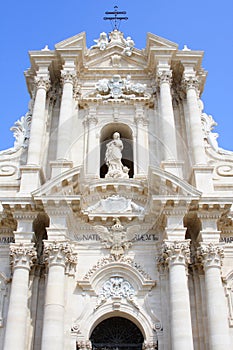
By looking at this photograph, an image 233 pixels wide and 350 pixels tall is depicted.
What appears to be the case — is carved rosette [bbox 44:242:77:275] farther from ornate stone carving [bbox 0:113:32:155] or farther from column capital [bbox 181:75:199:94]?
column capital [bbox 181:75:199:94]

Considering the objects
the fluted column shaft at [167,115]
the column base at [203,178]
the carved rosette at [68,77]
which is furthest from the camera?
the carved rosette at [68,77]

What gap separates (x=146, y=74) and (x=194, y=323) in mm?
10139

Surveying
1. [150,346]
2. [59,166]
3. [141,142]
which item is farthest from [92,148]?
[150,346]

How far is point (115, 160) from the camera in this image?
1688 cm

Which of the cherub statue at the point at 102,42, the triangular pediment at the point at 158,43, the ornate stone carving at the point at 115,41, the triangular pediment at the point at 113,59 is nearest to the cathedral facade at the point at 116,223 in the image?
the triangular pediment at the point at 158,43

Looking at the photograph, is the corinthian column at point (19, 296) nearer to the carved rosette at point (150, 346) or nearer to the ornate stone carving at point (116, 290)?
the ornate stone carving at point (116, 290)

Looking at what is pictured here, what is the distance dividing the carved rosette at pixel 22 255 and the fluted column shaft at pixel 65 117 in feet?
11.3

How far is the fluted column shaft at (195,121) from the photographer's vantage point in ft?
53.8

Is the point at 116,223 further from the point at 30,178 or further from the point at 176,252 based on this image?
the point at 30,178

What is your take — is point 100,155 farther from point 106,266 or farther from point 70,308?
point 70,308

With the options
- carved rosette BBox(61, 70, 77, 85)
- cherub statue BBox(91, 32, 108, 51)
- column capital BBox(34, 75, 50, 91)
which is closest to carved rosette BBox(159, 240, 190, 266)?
carved rosette BBox(61, 70, 77, 85)

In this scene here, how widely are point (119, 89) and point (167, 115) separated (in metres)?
2.64

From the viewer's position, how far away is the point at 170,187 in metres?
14.8

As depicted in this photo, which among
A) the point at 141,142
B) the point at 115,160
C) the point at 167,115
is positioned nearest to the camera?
the point at 115,160
